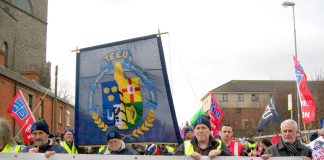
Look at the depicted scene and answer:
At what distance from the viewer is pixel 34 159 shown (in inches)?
220

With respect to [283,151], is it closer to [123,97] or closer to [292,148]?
[292,148]

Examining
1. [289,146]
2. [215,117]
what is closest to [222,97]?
[215,117]

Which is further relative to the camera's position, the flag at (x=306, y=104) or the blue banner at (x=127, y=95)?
the flag at (x=306, y=104)

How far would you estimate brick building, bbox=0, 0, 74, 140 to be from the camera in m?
36.4

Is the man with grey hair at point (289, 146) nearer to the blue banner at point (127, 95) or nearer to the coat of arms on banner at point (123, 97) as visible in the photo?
Result: the blue banner at point (127, 95)

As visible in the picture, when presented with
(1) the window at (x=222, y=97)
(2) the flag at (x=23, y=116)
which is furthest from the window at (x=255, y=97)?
(2) the flag at (x=23, y=116)

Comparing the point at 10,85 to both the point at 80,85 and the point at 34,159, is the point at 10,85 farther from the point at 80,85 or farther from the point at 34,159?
the point at 34,159

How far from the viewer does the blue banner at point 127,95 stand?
23.3ft

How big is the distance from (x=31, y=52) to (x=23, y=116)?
3684cm

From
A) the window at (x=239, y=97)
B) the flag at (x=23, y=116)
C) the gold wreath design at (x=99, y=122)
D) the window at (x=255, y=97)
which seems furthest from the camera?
the window at (x=255, y=97)

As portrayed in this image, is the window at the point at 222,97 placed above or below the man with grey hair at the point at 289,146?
above

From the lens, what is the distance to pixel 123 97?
7.38 metres

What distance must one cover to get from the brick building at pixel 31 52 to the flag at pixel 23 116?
1867 cm

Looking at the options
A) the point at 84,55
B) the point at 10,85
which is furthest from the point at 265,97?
the point at 84,55
